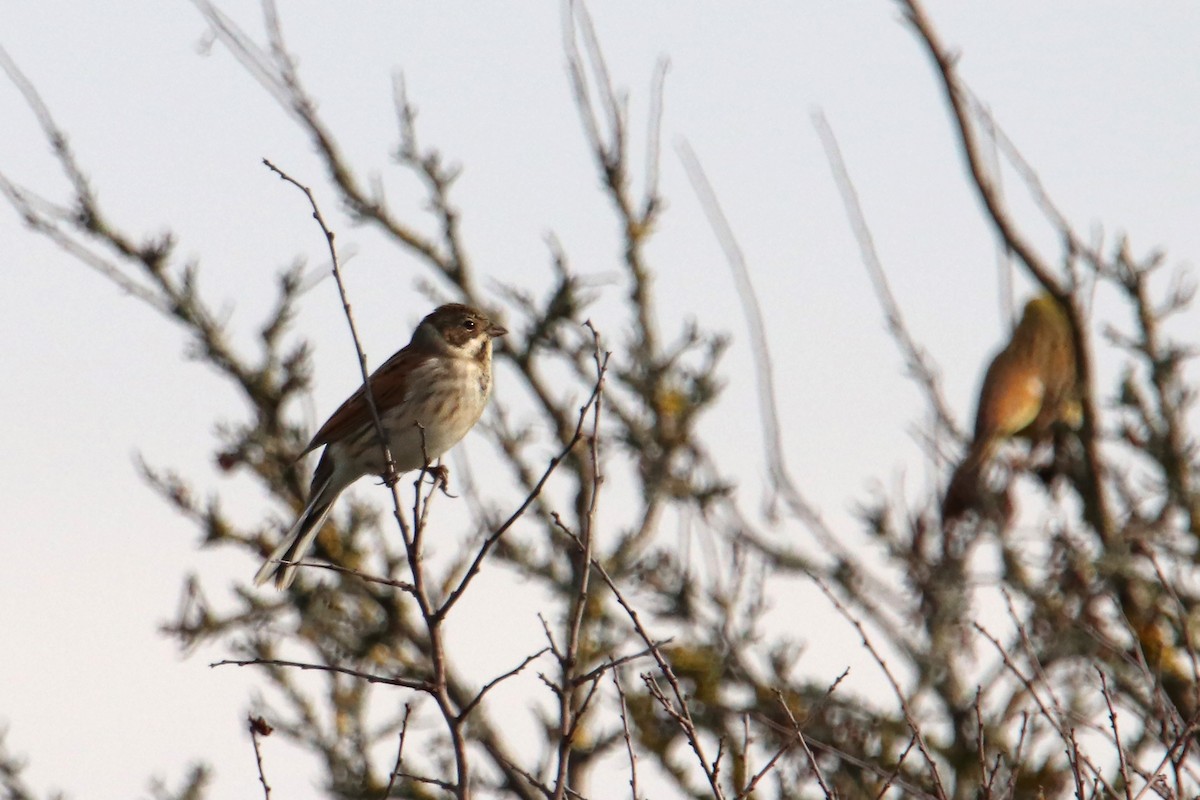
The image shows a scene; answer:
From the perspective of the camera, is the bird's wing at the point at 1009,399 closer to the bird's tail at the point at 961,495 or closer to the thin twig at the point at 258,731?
the bird's tail at the point at 961,495

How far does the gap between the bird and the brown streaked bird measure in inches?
102

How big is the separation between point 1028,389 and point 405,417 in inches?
143

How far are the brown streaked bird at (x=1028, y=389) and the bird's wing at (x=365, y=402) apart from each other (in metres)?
2.82

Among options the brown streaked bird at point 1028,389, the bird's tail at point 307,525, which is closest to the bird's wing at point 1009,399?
the brown streaked bird at point 1028,389

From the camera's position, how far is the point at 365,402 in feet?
22.0

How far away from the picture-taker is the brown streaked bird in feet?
27.2

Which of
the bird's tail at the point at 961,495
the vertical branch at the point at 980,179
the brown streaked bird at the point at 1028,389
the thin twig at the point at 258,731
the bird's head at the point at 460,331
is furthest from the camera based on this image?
the brown streaked bird at the point at 1028,389

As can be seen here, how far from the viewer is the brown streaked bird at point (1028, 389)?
8.30 meters

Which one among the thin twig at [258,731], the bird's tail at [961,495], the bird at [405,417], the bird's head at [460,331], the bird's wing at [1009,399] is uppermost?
the bird's wing at [1009,399]

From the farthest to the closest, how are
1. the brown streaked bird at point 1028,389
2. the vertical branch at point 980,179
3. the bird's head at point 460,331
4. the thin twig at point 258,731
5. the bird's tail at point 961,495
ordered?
the brown streaked bird at point 1028,389, the bird's tail at point 961,495, the bird's head at point 460,331, the vertical branch at point 980,179, the thin twig at point 258,731

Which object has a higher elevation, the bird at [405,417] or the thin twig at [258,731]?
the bird at [405,417]

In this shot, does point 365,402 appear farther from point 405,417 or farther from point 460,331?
point 460,331

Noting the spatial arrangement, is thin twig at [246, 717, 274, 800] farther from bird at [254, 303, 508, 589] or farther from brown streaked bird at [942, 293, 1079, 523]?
brown streaked bird at [942, 293, 1079, 523]

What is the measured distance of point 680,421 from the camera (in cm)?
861
